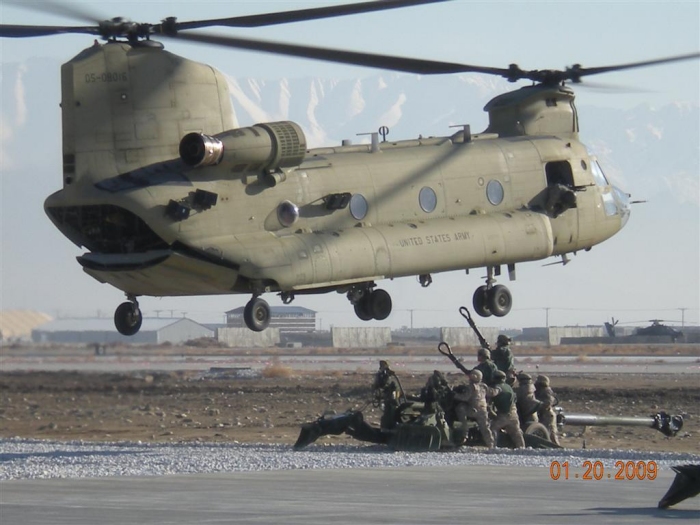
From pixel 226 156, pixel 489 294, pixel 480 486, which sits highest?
pixel 226 156

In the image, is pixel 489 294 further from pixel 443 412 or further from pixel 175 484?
pixel 175 484

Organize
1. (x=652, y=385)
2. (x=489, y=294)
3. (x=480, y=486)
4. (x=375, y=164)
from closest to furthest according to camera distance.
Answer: (x=480, y=486) < (x=375, y=164) < (x=489, y=294) < (x=652, y=385)

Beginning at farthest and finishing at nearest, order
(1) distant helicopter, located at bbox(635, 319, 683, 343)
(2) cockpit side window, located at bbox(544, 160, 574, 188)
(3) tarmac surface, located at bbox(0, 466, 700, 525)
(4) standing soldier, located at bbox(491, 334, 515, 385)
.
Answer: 1. (1) distant helicopter, located at bbox(635, 319, 683, 343)
2. (2) cockpit side window, located at bbox(544, 160, 574, 188)
3. (4) standing soldier, located at bbox(491, 334, 515, 385)
4. (3) tarmac surface, located at bbox(0, 466, 700, 525)

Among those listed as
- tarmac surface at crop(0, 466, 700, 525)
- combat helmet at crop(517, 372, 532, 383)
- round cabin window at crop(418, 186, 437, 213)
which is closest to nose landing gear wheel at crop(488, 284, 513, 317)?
round cabin window at crop(418, 186, 437, 213)

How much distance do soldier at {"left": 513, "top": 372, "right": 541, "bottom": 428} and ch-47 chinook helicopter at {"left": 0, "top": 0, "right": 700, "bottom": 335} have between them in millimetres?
3156

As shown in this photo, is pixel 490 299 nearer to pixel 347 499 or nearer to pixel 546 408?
pixel 546 408

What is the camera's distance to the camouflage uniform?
985 inches

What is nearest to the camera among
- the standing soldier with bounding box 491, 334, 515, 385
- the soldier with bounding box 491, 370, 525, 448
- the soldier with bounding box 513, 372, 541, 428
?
the soldier with bounding box 491, 370, 525, 448

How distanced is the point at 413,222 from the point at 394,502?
38.9ft

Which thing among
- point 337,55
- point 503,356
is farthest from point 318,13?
point 503,356

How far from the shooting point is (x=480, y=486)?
17.7 meters

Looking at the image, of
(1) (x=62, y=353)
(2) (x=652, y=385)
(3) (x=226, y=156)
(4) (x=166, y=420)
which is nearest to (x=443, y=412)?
(3) (x=226, y=156)
